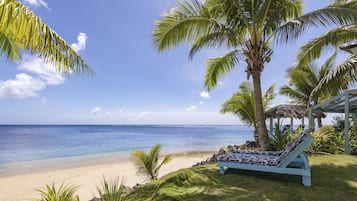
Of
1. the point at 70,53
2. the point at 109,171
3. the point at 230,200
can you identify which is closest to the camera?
the point at 230,200

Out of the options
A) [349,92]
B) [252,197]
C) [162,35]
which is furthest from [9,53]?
[349,92]

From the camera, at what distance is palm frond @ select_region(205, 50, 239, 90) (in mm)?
7637

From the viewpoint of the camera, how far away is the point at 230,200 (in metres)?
3.30

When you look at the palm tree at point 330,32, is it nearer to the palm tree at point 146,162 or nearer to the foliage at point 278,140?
the foliage at point 278,140

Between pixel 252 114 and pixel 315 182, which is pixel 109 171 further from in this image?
pixel 315 182

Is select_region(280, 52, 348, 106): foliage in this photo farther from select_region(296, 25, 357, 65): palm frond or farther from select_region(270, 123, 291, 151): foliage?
select_region(270, 123, 291, 151): foliage

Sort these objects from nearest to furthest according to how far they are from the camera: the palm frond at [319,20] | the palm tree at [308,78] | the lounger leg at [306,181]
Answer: the lounger leg at [306,181] → the palm frond at [319,20] → the palm tree at [308,78]

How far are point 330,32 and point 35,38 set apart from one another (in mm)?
8202

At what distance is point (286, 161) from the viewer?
402cm

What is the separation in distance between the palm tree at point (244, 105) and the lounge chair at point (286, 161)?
5.69 metres

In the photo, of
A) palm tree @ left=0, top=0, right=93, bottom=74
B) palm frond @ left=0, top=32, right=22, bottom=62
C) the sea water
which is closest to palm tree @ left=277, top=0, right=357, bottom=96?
palm tree @ left=0, top=0, right=93, bottom=74

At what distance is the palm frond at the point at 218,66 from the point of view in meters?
7.64

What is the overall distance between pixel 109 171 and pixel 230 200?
7970 millimetres

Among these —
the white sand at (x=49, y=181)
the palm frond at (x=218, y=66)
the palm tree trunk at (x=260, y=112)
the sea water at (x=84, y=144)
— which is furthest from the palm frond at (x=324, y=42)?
the sea water at (x=84, y=144)
